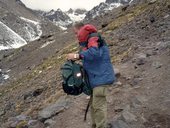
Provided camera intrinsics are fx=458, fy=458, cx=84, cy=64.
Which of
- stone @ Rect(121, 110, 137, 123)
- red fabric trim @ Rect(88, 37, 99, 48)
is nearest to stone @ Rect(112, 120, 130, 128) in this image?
stone @ Rect(121, 110, 137, 123)

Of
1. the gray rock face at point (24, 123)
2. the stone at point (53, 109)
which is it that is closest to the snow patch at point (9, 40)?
the gray rock face at point (24, 123)

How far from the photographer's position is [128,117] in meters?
13.1

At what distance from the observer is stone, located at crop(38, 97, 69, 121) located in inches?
602

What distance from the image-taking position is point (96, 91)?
36.7 feet

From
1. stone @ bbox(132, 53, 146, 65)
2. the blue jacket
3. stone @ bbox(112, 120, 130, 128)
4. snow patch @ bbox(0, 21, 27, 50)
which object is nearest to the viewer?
the blue jacket

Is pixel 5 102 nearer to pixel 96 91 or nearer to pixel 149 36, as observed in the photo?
pixel 149 36

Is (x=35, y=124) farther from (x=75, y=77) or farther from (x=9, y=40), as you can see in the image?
(x=9, y=40)

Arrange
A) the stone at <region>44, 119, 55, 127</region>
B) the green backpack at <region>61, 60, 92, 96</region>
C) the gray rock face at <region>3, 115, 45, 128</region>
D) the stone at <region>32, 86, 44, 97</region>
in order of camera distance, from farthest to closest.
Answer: the stone at <region>32, 86, 44, 97</region> < the gray rock face at <region>3, 115, 45, 128</region> < the stone at <region>44, 119, 55, 127</region> < the green backpack at <region>61, 60, 92, 96</region>

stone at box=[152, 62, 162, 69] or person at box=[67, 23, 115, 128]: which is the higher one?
person at box=[67, 23, 115, 128]

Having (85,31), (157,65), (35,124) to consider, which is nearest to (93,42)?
(85,31)

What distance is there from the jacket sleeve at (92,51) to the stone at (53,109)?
16.1ft

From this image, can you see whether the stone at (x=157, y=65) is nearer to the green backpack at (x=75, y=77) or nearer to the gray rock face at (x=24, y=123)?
the gray rock face at (x=24, y=123)

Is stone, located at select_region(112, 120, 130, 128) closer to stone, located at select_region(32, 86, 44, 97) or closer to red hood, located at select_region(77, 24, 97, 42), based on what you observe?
red hood, located at select_region(77, 24, 97, 42)

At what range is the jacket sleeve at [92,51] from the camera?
10727 millimetres
